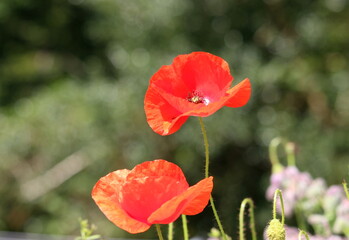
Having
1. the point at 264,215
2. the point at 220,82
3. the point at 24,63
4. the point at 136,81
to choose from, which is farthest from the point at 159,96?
the point at 24,63

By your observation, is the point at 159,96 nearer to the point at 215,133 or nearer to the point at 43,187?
the point at 215,133

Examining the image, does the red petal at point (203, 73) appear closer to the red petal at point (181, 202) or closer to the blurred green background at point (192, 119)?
the red petal at point (181, 202)

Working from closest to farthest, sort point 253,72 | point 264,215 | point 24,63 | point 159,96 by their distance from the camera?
point 159,96 → point 264,215 → point 253,72 → point 24,63

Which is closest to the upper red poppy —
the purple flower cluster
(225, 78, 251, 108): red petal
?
A: (225, 78, 251, 108): red petal

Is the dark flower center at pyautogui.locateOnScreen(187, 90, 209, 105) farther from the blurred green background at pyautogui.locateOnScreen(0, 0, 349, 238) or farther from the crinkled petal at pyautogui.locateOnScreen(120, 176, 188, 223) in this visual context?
the blurred green background at pyautogui.locateOnScreen(0, 0, 349, 238)

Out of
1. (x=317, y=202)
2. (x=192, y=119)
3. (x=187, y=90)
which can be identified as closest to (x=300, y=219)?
(x=317, y=202)

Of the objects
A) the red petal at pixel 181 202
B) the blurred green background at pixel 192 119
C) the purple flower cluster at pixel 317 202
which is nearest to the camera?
the red petal at pixel 181 202

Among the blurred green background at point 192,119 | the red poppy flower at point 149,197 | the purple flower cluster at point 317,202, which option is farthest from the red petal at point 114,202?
the blurred green background at point 192,119
